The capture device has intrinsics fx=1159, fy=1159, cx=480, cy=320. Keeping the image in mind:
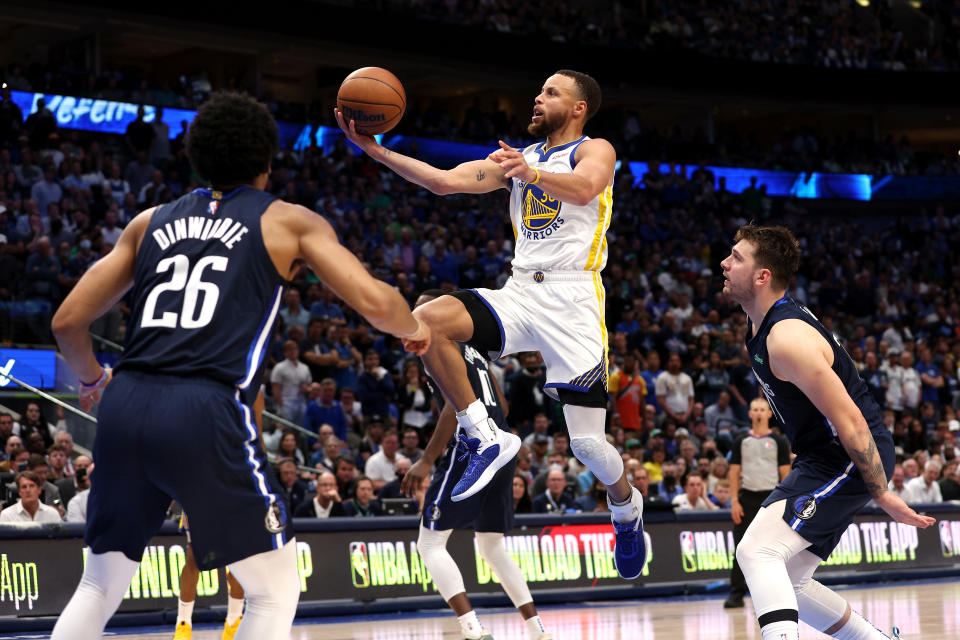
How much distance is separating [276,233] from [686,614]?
26.6 ft

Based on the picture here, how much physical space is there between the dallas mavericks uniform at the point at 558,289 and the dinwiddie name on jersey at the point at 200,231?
263cm

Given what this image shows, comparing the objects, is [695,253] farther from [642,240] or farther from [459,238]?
[459,238]

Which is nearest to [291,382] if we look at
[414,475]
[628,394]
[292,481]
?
[292,481]

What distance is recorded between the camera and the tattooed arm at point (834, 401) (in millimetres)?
5049

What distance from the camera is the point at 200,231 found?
3.85 meters

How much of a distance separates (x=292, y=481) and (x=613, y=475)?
5.75 m

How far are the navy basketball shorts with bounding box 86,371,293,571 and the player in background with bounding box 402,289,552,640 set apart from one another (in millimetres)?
3715

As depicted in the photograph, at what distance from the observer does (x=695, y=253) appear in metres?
23.7

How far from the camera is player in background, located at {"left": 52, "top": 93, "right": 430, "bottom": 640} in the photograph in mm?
3684

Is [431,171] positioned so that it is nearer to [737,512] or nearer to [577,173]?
[577,173]

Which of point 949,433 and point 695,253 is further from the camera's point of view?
point 695,253

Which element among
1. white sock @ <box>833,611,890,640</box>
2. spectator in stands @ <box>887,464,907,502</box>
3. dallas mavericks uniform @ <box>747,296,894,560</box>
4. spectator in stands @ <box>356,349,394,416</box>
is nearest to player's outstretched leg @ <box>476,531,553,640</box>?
white sock @ <box>833,611,890,640</box>

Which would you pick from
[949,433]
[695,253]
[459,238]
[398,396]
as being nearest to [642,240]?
[695,253]

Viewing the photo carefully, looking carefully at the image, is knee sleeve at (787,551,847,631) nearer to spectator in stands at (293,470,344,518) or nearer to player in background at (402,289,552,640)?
player in background at (402,289,552,640)
